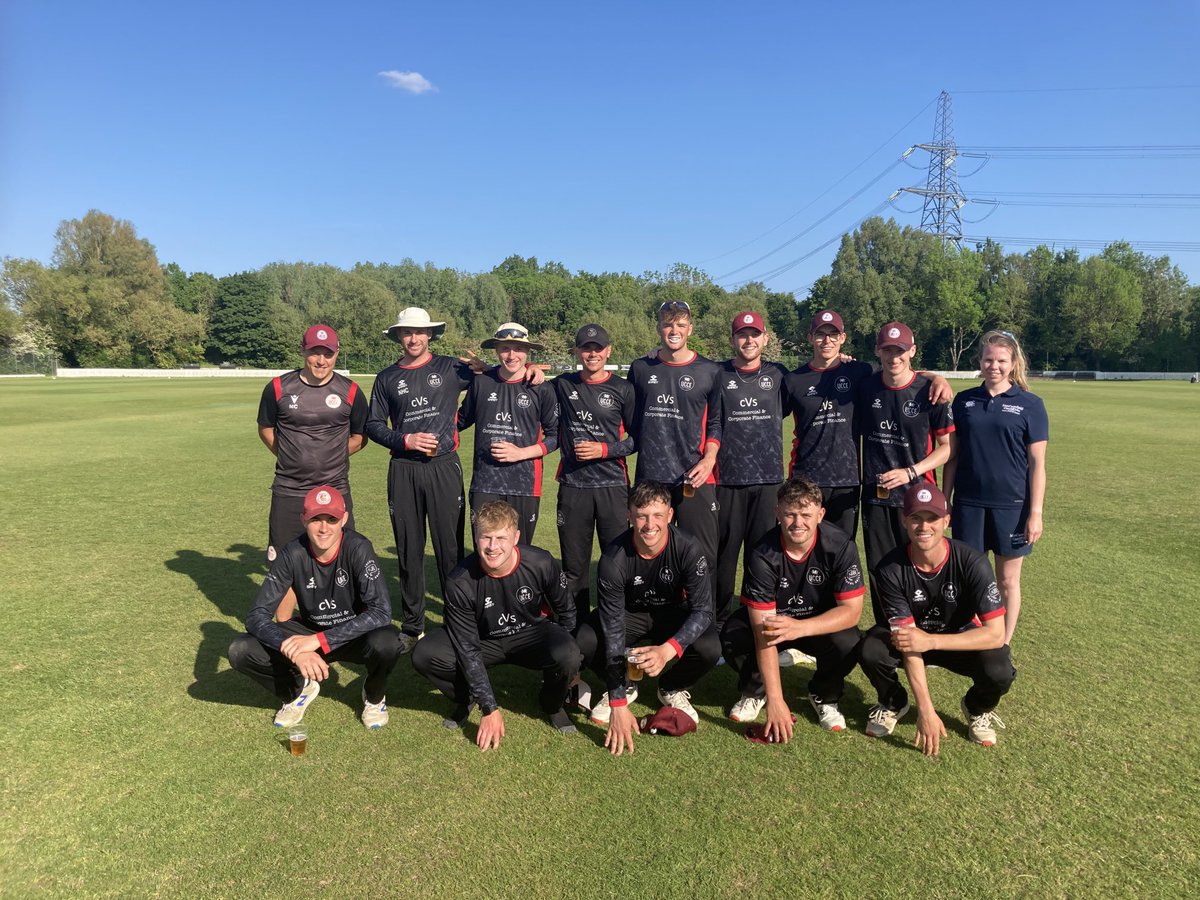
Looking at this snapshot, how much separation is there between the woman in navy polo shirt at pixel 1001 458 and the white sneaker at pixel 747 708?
1.80 metres

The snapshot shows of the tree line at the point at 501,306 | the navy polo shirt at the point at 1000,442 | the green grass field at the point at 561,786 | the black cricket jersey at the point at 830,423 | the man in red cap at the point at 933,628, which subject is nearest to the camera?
the green grass field at the point at 561,786

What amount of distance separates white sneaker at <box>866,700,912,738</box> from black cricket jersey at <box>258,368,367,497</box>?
4.26m

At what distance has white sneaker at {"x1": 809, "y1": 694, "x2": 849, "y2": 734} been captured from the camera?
4536mm

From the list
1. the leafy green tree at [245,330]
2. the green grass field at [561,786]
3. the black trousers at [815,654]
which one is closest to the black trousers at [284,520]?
the green grass field at [561,786]

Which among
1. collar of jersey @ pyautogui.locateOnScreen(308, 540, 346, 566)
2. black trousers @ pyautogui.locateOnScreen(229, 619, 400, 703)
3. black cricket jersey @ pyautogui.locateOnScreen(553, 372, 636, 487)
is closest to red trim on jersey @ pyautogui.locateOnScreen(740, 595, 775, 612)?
black cricket jersey @ pyautogui.locateOnScreen(553, 372, 636, 487)

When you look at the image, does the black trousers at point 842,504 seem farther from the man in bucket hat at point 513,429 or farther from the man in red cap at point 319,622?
the man in red cap at point 319,622

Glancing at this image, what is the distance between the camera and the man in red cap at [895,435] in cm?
522

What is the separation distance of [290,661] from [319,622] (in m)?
0.37

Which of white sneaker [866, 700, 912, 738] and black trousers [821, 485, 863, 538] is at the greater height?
black trousers [821, 485, 863, 538]

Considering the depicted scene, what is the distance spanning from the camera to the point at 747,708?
4.73 meters

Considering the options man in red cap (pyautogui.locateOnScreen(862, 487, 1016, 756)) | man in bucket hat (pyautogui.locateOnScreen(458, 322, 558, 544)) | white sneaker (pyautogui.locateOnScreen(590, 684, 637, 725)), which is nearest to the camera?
man in red cap (pyautogui.locateOnScreen(862, 487, 1016, 756))

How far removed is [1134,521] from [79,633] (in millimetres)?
11960

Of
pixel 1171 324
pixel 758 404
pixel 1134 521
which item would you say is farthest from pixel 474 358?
pixel 1171 324

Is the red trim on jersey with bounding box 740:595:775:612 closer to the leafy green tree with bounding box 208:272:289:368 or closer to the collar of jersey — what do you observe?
the collar of jersey
